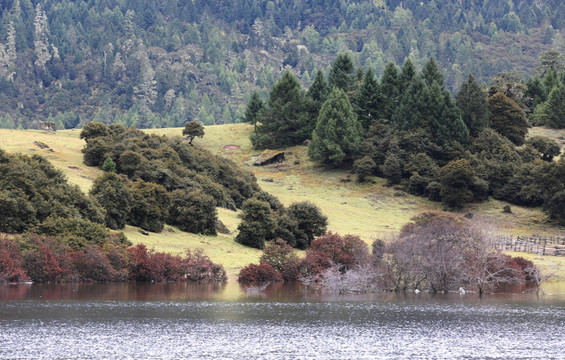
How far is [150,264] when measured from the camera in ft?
234

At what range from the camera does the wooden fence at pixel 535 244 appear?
3570 inches

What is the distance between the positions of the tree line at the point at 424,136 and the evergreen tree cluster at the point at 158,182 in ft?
84.0

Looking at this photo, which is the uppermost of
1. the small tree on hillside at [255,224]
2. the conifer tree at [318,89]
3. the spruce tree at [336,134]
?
the conifer tree at [318,89]

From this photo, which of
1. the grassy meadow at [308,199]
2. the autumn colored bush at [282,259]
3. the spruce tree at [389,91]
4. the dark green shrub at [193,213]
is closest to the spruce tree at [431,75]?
the spruce tree at [389,91]

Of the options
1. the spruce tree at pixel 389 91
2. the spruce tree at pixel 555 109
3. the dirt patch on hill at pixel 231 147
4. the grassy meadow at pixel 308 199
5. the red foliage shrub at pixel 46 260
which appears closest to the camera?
the red foliage shrub at pixel 46 260

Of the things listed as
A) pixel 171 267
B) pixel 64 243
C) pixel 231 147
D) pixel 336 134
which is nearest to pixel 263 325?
pixel 171 267

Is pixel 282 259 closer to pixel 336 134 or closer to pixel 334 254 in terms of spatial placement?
pixel 334 254

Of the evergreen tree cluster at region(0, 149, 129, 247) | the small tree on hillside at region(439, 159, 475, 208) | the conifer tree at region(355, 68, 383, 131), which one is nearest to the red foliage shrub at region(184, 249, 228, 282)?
the evergreen tree cluster at region(0, 149, 129, 247)

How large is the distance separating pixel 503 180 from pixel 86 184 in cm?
6388

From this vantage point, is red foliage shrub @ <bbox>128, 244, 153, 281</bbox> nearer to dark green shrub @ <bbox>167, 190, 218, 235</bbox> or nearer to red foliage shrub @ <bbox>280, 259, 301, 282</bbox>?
red foliage shrub @ <bbox>280, 259, 301, 282</bbox>

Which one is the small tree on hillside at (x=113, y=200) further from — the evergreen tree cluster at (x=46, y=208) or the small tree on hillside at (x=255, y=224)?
the small tree on hillside at (x=255, y=224)

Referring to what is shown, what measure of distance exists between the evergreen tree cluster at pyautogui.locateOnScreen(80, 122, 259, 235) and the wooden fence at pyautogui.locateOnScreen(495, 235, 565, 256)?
3379 centimetres

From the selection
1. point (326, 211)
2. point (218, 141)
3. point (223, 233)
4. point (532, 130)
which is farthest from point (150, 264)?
point (532, 130)

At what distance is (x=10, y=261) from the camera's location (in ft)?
214
